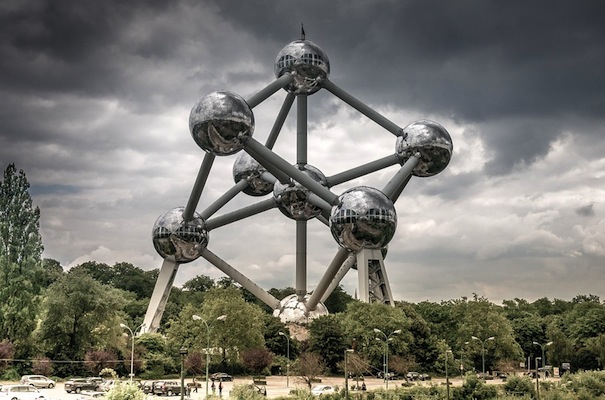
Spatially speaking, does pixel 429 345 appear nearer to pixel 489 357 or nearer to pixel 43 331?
pixel 489 357

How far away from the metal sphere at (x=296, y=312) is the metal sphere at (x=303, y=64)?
48.1ft

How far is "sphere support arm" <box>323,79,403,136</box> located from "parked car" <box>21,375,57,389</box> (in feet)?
77.6

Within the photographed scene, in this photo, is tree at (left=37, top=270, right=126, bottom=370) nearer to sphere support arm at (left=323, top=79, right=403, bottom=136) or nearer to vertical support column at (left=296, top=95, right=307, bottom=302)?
vertical support column at (left=296, top=95, right=307, bottom=302)

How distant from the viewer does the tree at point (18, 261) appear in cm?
4144

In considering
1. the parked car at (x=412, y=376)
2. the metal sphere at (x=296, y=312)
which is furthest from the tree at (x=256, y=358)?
the parked car at (x=412, y=376)

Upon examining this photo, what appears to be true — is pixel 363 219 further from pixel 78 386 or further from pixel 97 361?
pixel 97 361

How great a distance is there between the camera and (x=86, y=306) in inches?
1682

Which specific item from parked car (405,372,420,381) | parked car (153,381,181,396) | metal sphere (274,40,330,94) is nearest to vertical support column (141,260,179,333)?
parked car (153,381,181,396)

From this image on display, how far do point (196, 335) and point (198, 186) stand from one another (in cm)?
983

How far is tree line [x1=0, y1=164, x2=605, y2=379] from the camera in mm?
41562

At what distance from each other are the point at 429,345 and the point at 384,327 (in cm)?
536

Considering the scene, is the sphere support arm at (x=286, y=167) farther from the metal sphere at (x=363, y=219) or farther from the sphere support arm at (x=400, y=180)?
the sphere support arm at (x=400, y=180)

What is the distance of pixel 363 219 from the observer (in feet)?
109

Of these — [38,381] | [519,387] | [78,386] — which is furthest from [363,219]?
[38,381]
